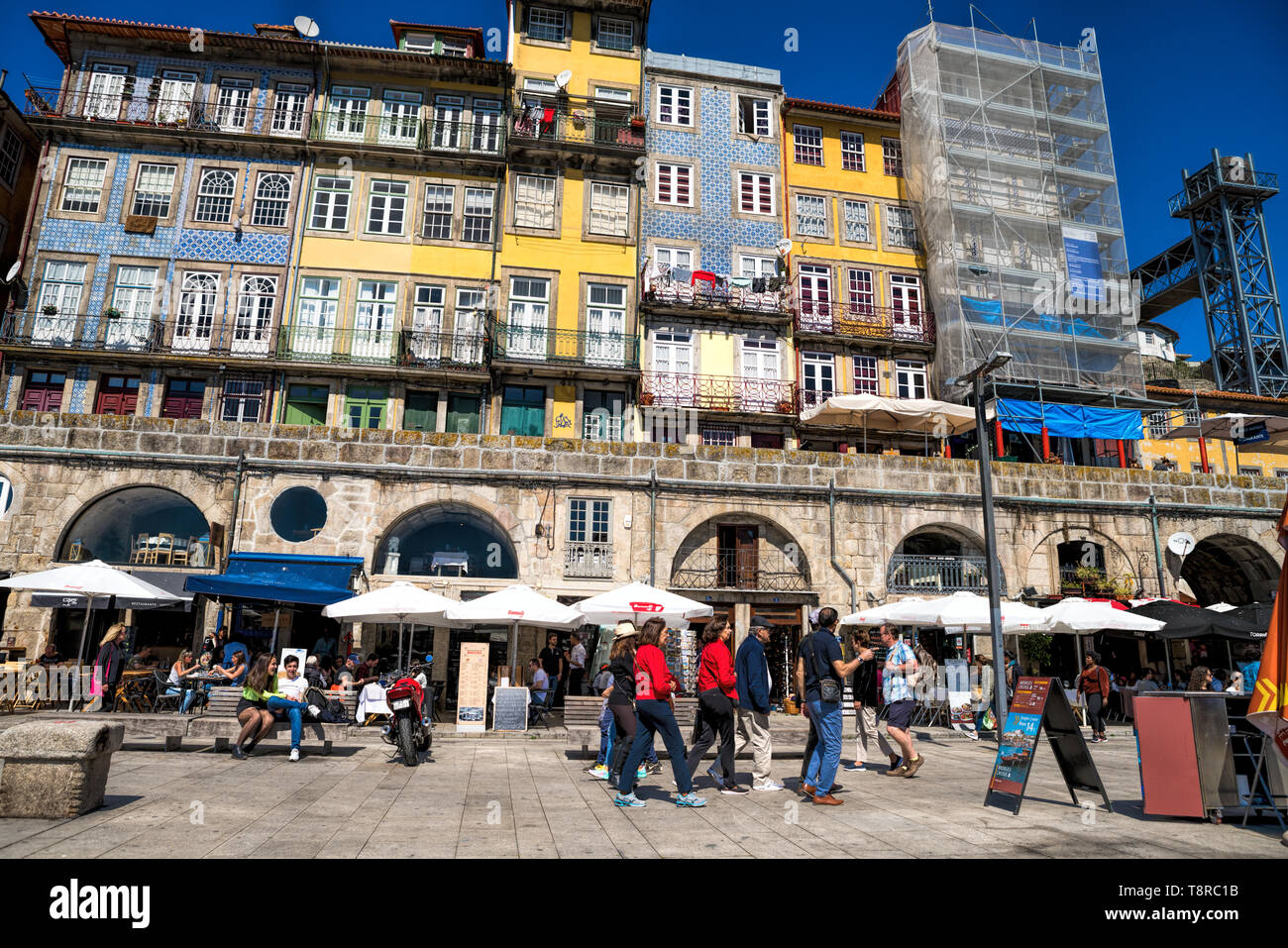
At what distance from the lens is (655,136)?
29.5 metres

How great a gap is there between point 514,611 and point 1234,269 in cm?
4345

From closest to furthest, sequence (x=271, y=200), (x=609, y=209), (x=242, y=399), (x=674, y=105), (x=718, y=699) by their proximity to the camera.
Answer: (x=718, y=699)
(x=242, y=399)
(x=271, y=200)
(x=609, y=209)
(x=674, y=105)

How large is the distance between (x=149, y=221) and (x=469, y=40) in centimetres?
1299

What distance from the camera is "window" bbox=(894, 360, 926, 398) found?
29109mm

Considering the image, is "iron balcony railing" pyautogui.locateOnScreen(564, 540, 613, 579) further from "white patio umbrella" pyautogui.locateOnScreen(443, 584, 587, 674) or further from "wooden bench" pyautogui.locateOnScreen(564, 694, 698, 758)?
"wooden bench" pyautogui.locateOnScreen(564, 694, 698, 758)

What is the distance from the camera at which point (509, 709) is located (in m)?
14.1

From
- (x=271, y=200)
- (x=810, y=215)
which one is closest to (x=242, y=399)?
(x=271, y=200)

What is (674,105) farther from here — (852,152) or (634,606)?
(634,606)

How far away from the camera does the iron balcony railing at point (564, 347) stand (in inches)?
1014

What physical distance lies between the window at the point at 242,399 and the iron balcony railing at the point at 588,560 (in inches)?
472

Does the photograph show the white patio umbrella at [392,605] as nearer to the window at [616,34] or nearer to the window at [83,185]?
the window at [83,185]

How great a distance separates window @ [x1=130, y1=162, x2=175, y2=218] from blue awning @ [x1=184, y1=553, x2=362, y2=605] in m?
14.7

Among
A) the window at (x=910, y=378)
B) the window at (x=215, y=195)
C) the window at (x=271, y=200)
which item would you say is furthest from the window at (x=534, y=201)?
the window at (x=910, y=378)

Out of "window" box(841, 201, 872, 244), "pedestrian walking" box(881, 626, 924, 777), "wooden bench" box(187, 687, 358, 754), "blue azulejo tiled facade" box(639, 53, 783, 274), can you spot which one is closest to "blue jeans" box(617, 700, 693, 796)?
"pedestrian walking" box(881, 626, 924, 777)
